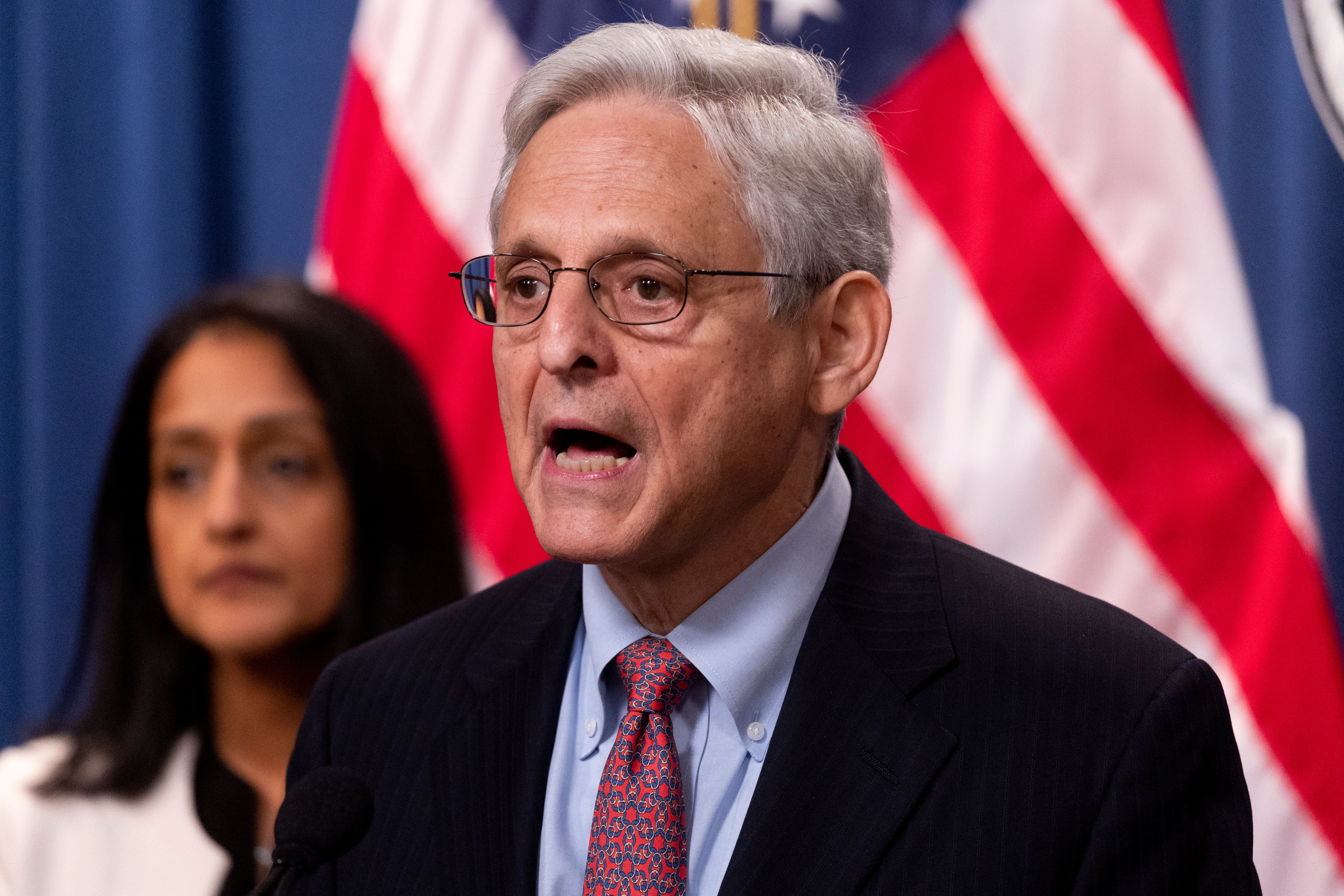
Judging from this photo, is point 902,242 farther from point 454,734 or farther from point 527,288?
point 454,734

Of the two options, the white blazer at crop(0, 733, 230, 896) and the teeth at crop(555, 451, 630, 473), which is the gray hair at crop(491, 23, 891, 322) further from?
the white blazer at crop(0, 733, 230, 896)

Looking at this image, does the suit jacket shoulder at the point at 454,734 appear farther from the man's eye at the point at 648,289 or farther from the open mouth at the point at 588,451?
the man's eye at the point at 648,289

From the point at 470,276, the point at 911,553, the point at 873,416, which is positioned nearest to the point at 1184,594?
the point at 873,416

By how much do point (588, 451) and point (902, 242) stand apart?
1.33m

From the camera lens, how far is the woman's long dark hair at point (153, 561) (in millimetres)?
2000

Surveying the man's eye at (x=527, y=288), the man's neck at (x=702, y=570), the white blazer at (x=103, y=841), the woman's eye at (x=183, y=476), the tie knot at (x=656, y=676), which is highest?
the man's eye at (x=527, y=288)

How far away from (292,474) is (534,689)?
2.59ft

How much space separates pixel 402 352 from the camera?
2164 mm

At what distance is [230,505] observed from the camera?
1.90 meters

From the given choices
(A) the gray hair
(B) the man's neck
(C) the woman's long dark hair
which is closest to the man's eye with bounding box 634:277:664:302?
(A) the gray hair

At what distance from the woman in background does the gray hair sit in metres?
0.81

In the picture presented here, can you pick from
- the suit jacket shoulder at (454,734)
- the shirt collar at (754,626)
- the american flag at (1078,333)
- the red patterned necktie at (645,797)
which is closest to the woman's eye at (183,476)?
the american flag at (1078,333)

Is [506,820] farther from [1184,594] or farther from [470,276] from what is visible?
[1184,594]

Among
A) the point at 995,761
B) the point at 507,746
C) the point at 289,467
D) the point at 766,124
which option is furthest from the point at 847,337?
the point at 289,467
